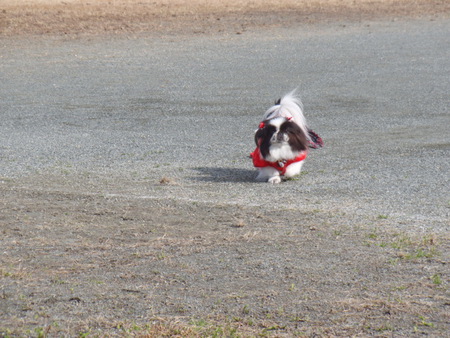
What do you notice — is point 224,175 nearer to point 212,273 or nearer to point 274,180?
point 274,180

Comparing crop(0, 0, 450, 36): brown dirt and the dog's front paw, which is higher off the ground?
the dog's front paw

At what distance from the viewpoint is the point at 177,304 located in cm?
480

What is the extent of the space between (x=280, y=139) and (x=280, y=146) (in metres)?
0.12

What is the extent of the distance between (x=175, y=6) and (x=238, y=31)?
192 inches

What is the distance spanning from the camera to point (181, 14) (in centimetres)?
2588

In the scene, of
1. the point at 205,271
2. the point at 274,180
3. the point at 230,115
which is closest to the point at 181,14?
the point at 230,115

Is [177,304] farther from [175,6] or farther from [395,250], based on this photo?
[175,6]

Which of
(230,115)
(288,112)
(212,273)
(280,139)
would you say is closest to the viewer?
(212,273)

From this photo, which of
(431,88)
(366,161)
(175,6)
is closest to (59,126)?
(366,161)

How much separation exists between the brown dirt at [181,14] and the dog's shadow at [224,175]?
577 inches

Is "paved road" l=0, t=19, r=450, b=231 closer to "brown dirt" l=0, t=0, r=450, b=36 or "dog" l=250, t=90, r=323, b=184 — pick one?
"dog" l=250, t=90, r=323, b=184

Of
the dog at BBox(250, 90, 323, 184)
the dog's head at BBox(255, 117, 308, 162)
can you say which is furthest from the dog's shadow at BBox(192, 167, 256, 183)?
the dog's head at BBox(255, 117, 308, 162)

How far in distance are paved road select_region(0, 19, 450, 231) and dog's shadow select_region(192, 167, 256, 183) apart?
23 millimetres

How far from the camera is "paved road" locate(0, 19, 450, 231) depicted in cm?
814
